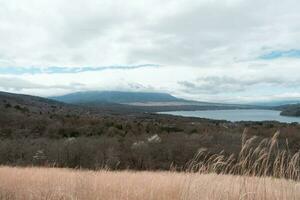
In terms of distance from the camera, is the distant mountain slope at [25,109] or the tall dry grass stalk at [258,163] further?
the distant mountain slope at [25,109]

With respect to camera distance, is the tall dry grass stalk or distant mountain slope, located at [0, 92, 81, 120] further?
distant mountain slope, located at [0, 92, 81, 120]

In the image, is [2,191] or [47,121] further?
[47,121]

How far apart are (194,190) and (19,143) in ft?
85.2

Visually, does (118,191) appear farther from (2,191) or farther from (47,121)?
(47,121)

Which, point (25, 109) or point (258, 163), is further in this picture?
point (25, 109)

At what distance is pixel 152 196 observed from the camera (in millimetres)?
6914

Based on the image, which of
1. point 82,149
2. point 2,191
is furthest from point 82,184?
point 82,149

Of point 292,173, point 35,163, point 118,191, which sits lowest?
point 35,163

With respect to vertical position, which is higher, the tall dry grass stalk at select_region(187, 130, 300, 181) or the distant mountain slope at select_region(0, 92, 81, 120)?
the tall dry grass stalk at select_region(187, 130, 300, 181)

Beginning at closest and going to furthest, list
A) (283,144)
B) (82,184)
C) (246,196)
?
(246,196)
(82,184)
(283,144)

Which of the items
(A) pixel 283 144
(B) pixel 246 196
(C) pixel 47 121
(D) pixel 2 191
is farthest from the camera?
(C) pixel 47 121

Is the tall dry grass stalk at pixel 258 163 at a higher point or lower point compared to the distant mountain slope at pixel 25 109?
higher

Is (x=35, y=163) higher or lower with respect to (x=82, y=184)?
lower

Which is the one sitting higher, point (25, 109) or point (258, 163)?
point (258, 163)
